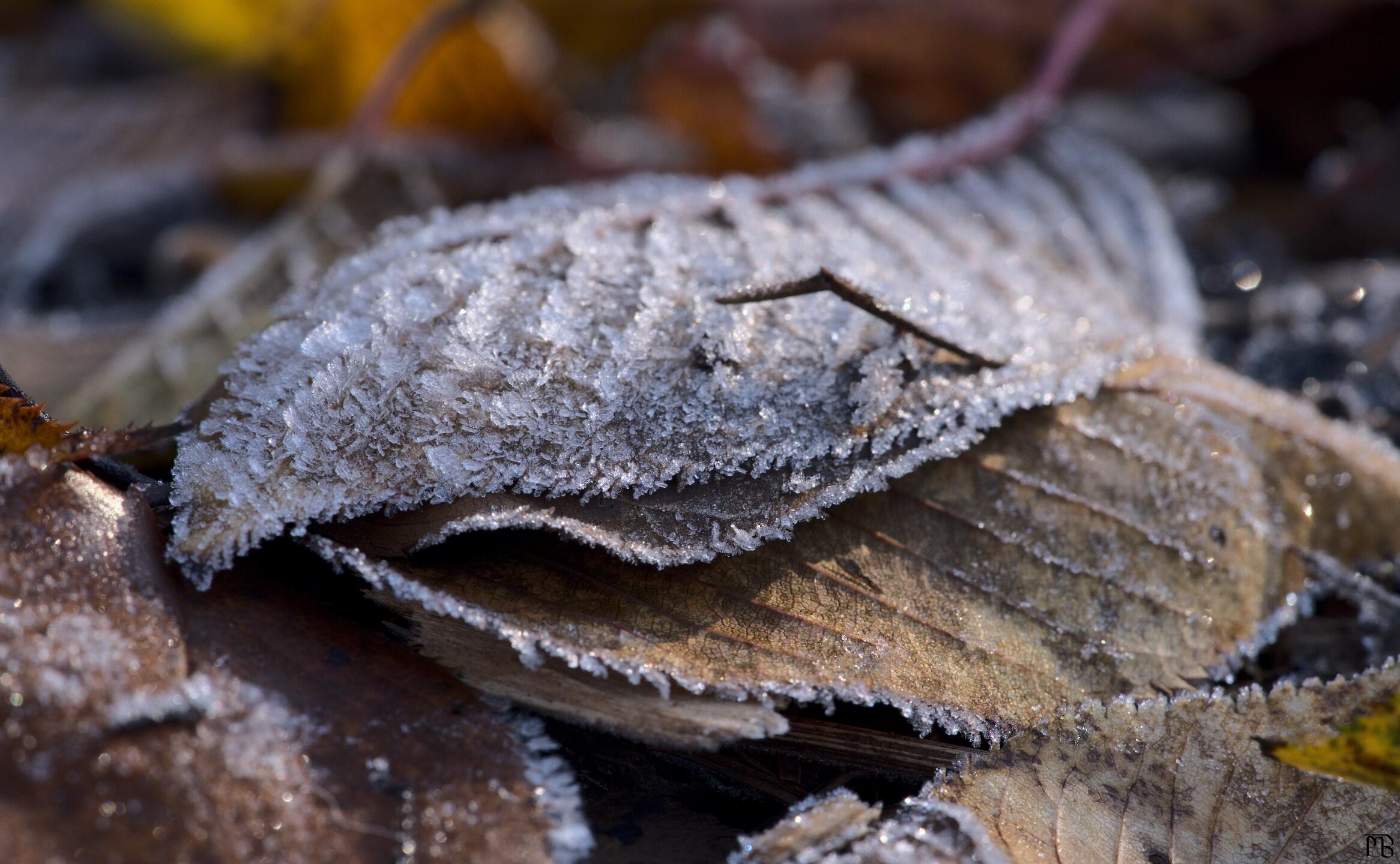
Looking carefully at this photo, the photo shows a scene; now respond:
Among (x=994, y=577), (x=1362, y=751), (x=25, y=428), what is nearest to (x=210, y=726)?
(x=25, y=428)

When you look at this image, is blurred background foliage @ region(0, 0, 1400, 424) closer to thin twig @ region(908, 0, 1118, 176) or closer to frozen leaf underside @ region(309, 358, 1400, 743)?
thin twig @ region(908, 0, 1118, 176)

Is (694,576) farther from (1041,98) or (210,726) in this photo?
(1041,98)

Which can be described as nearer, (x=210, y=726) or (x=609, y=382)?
(x=210, y=726)

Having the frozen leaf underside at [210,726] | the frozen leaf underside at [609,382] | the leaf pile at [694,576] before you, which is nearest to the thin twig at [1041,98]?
the leaf pile at [694,576]

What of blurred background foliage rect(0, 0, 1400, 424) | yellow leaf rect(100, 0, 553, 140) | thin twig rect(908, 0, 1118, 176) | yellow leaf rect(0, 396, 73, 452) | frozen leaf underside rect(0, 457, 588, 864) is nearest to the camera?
frozen leaf underside rect(0, 457, 588, 864)

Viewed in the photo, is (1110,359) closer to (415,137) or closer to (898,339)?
(898,339)

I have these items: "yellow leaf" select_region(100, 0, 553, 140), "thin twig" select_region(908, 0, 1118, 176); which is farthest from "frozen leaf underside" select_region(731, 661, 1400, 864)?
"yellow leaf" select_region(100, 0, 553, 140)
